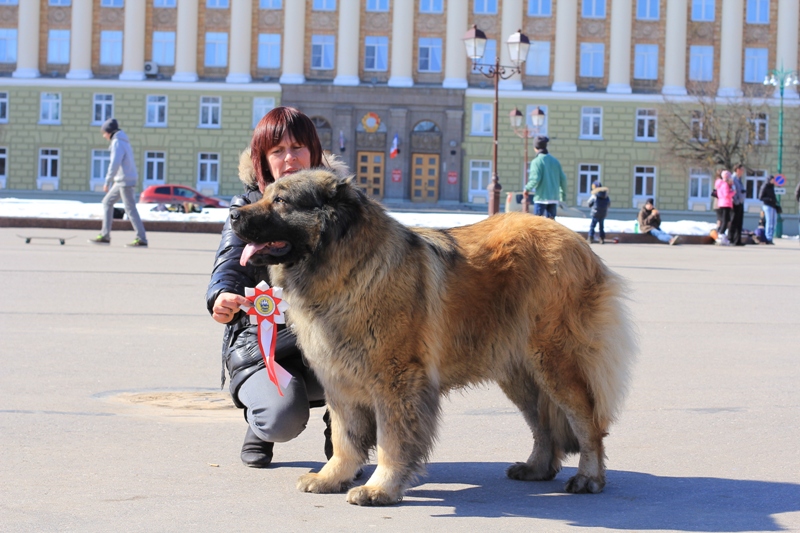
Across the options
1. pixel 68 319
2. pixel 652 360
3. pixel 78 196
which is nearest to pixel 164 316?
pixel 68 319

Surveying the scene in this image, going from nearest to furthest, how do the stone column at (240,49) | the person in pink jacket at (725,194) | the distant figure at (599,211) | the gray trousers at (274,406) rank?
the gray trousers at (274,406), the person in pink jacket at (725,194), the distant figure at (599,211), the stone column at (240,49)

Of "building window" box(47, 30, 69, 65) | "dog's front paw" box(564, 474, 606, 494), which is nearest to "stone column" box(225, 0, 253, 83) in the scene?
"building window" box(47, 30, 69, 65)

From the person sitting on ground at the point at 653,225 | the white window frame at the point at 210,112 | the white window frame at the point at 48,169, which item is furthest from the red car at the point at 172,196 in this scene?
the person sitting on ground at the point at 653,225

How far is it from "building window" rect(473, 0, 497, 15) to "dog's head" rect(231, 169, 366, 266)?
59727 mm

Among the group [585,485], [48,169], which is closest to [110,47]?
[48,169]

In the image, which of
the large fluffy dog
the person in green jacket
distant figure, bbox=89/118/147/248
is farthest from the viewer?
the person in green jacket

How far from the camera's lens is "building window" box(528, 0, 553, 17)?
206 feet

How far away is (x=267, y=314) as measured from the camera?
4.90 m

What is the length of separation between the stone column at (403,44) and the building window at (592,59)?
960 cm

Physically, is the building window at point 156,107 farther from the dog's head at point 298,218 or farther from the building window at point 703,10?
the dog's head at point 298,218

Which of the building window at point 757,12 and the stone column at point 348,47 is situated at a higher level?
the building window at point 757,12

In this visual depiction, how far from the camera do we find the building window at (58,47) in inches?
2483

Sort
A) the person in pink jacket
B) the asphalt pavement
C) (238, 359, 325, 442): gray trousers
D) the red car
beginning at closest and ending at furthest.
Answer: the asphalt pavement
(238, 359, 325, 442): gray trousers
the person in pink jacket
the red car

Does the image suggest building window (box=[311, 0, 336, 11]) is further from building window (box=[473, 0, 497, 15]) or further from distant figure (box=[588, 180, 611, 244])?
distant figure (box=[588, 180, 611, 244])
